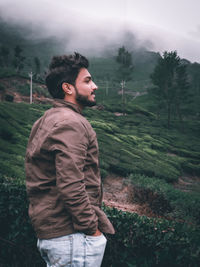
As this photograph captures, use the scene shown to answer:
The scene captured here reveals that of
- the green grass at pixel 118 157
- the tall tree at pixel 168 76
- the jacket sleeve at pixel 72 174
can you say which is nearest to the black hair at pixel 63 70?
the jacket sleeve at pixel 72 174

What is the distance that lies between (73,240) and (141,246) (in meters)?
1.23

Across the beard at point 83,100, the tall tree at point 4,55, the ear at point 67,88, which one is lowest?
the beard at point 83,100

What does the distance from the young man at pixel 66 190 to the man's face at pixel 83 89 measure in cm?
8

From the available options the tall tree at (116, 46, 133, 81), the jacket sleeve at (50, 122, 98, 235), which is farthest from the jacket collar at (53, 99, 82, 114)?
the tall tree at (116, 46, 133, 81)

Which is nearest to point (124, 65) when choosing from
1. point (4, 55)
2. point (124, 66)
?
point (124, 66)

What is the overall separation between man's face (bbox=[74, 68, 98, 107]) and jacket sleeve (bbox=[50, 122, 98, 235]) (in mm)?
346

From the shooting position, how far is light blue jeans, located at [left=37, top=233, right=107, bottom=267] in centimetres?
133

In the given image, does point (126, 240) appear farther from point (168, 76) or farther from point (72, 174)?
point (168, 76)

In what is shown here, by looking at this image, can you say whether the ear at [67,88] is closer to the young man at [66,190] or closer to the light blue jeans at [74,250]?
the young man at [66,190]

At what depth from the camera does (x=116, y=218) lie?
2.52 m

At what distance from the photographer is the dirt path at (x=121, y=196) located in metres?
6.10

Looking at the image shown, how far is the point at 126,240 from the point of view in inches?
90.9

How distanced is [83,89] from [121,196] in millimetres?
6354

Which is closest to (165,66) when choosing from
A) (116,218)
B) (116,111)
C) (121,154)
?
(116,111)
